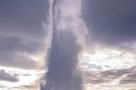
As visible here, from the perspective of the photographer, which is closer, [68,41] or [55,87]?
[55,87]

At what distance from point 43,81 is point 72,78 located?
13226 mm

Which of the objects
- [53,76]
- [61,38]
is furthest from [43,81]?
[61,38]

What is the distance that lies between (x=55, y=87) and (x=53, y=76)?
4761mm

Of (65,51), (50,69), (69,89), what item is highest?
(65,51)

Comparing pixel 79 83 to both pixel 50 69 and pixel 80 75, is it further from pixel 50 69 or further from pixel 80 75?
pixel 50 69

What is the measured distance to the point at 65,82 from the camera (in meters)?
121

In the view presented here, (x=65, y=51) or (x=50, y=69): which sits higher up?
(x=65, y=51)

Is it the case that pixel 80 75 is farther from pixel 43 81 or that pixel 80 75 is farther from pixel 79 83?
pixel 43 81

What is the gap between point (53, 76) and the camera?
117 m

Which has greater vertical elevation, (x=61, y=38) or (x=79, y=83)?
(x=61, y=38)

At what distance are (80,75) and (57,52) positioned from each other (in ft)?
50.6

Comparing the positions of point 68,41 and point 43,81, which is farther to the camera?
point 68,41

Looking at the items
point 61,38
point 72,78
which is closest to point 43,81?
point 72,78

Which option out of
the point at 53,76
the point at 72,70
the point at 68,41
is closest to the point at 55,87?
the point at 53,76
